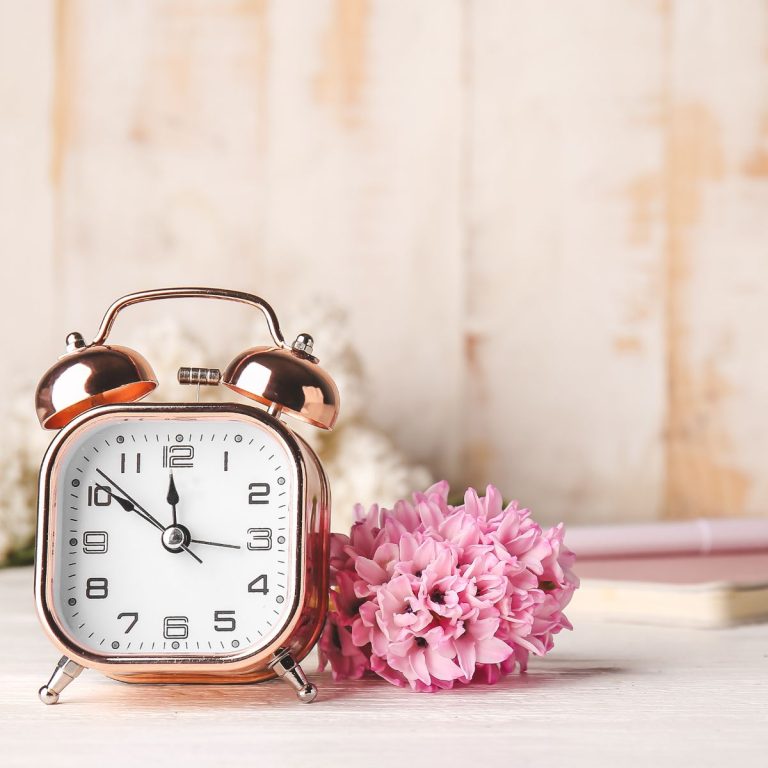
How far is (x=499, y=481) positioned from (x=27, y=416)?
693 mm

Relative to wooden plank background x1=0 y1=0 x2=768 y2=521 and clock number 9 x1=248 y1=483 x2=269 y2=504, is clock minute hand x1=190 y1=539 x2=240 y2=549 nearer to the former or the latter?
clock number 9 x1=248 y1=483 x2=269 y2=504

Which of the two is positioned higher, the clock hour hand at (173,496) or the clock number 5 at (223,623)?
the clock hour hand at (173,496)

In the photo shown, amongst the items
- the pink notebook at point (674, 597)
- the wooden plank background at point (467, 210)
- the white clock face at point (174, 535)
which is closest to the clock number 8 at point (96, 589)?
the white clock face at point (174, 535)

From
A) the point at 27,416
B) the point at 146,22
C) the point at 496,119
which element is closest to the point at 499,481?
the point at 496,119

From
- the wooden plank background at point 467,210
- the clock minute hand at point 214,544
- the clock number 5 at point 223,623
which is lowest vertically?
the clock number 5 at point 223,623

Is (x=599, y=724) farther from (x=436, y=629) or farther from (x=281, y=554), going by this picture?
(x=281, y=554)

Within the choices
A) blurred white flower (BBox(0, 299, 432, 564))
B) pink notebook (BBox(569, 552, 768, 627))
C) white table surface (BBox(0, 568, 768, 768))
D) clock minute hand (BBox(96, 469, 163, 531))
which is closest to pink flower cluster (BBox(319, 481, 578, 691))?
white table surface (BBox(0, 568, 768, 768))

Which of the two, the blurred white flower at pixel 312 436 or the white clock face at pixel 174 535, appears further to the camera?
the blurred white flower at pixel 312 436

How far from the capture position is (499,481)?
1.60 m

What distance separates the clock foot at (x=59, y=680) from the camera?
71 centimetres

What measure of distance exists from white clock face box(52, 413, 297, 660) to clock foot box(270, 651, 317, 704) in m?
0.02

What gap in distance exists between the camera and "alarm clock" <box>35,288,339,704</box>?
28.1 inches

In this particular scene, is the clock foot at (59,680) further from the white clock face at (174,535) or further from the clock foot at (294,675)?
the clock foot at (294,675)

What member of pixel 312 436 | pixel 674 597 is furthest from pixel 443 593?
pixel 312 436
